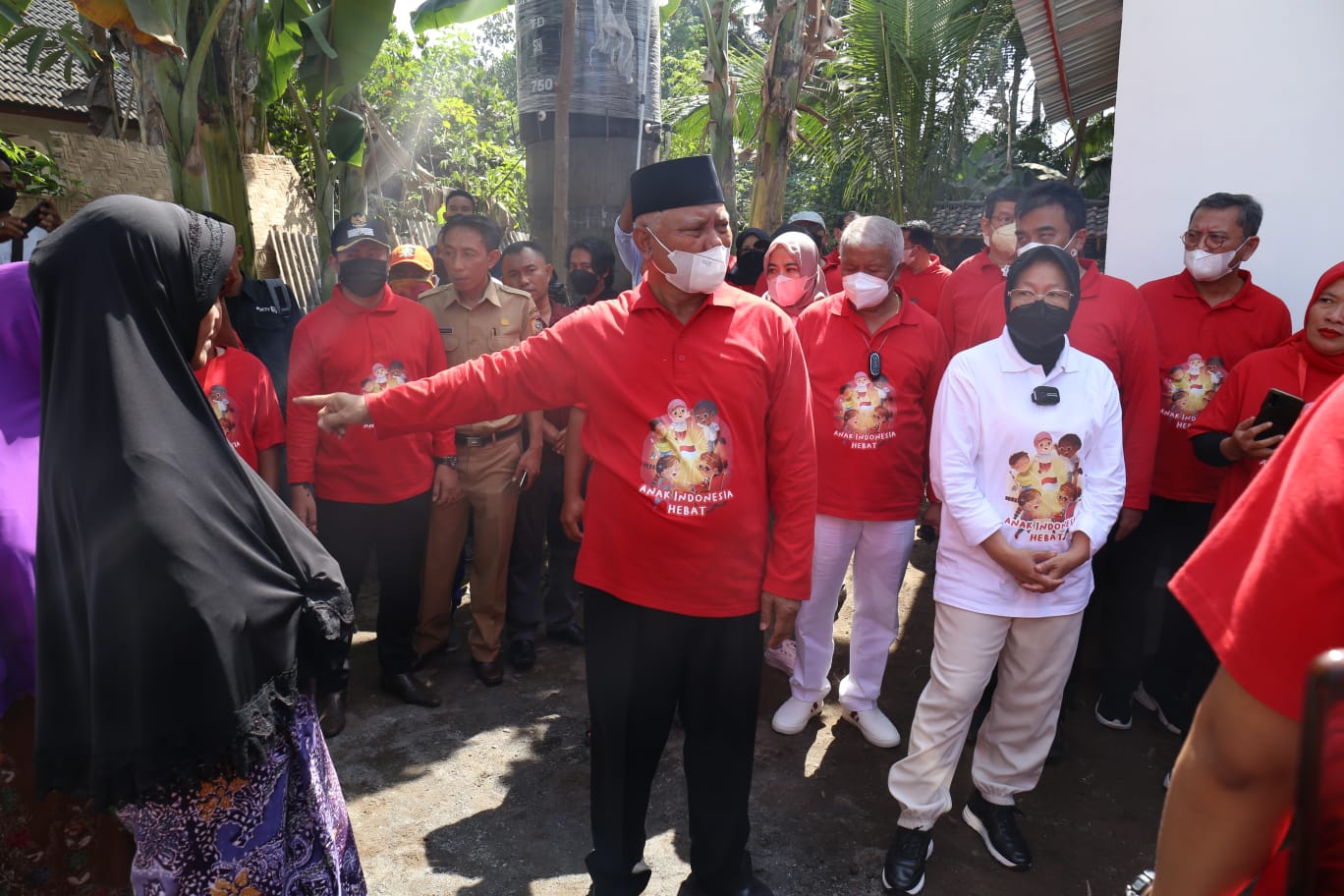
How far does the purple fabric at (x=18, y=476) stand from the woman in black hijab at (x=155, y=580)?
0.38 m

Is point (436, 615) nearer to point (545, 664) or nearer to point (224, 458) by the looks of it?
point (545, 664)

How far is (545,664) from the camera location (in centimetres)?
491

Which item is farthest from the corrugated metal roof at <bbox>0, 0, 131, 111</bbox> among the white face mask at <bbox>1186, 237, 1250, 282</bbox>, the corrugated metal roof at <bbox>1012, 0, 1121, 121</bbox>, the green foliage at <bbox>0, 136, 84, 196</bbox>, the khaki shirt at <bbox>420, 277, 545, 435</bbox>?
the white face mask at <bbox>1186, 237, 1250, 282</bbox>

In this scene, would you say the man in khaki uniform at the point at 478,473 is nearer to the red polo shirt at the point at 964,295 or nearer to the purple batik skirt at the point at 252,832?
the red polo shirt at the point at 964,295

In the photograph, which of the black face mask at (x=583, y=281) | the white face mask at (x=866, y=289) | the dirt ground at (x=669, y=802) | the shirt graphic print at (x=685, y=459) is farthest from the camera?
the black face mask at (x=583, y=281)

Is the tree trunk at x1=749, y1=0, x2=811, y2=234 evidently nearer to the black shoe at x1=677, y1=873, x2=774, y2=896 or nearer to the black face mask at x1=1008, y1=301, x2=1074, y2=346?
the black face mask at x1=1008, y1=301, x2=1074, y2=346

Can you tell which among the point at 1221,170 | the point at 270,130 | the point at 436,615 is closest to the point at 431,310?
the point at 436,615

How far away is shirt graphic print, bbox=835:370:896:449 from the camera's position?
12.7 ft

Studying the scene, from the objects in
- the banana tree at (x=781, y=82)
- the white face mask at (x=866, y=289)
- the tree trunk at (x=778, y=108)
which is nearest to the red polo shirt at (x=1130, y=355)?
the white face mask at (x=866, y=289)

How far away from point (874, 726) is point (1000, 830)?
0.88m

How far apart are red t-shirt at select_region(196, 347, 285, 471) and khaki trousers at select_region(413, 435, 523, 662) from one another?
0.98m

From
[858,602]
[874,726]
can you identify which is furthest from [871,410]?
[874,726]

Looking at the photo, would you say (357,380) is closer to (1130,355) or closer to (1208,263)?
(1130,355)

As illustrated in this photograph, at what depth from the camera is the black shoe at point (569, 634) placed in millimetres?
5168
